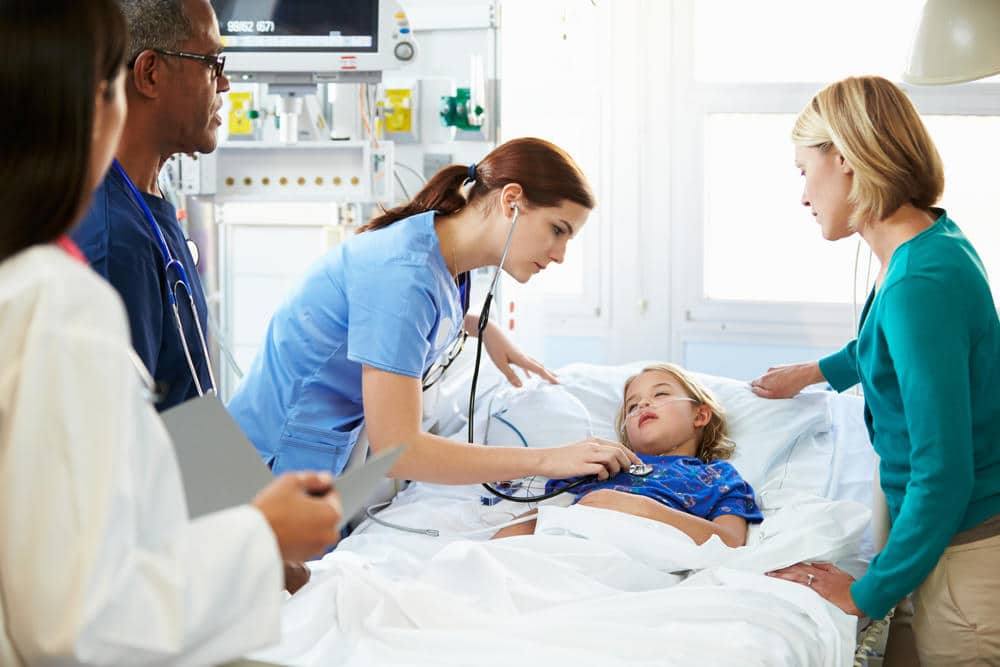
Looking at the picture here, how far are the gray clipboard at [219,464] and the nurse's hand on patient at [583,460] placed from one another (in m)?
0.95

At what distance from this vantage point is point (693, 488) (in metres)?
2.27

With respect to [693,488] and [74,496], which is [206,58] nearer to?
[74,496]

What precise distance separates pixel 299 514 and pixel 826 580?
126 cm

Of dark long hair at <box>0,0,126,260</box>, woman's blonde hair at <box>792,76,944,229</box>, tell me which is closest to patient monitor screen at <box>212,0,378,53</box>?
woman's blonde hair at <box>792,76,944,229</box>

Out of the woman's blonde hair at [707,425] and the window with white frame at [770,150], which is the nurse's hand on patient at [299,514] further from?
the window with white frame at [770,150]

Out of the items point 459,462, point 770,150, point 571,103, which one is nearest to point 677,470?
point 459,462

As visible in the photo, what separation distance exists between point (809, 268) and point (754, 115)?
0.66 meters

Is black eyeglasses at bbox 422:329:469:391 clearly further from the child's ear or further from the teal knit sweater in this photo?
the teal knit sweater

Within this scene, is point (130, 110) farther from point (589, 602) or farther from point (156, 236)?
point (589, 602)

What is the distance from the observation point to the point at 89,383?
0.75 metres

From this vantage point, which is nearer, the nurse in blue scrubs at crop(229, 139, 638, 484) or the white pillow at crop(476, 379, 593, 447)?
A: the nurse in blue scrubs at crop(229, 139, 638, 484)

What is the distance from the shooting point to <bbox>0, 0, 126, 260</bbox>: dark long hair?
2.63ft

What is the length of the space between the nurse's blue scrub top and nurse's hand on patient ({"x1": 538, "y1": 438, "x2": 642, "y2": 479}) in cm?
32

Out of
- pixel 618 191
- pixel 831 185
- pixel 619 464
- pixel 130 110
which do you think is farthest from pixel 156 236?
pixel 618 191
